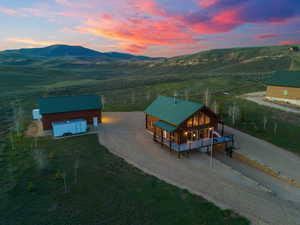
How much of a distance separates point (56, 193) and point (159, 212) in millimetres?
8155

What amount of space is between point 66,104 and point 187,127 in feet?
67.9

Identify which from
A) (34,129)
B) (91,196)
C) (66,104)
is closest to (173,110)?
(91,196)

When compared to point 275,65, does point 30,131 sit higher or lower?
lower

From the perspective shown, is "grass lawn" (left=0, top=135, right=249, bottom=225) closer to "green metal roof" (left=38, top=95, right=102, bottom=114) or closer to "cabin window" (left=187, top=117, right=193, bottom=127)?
"cabin window" (left=187, top=117, right=193, bottom=127)

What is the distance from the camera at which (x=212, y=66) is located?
187250 millimetres

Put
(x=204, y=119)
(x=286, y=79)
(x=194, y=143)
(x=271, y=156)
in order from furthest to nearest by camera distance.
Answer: (x=286, y=79) → (x=204, y=119) → (x=194, y=143) → (x=271, y=156)

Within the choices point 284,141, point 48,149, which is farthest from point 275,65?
point 48,149

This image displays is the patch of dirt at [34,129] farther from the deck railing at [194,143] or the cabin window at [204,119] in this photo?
the cabin window at [204,119]

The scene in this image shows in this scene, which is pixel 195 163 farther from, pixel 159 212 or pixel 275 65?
pixel 275 65

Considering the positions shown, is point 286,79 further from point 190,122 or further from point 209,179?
point 209,179

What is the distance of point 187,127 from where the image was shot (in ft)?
78.6

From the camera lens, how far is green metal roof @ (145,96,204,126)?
23962 millimetres

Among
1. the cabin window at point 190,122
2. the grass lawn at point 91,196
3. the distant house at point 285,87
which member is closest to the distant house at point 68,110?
the grass lawn at point 91,196

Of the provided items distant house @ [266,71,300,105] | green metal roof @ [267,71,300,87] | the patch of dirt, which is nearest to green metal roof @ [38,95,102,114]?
the patch of dirt
